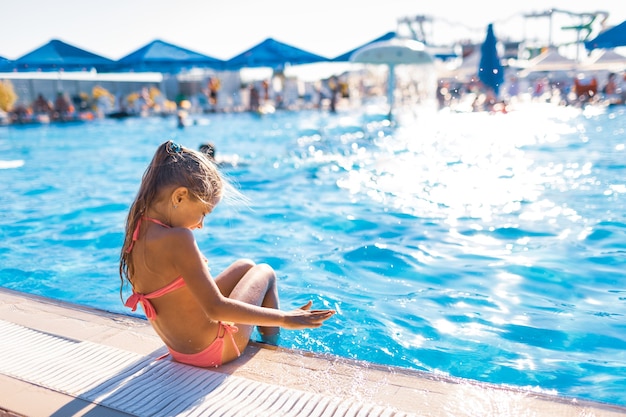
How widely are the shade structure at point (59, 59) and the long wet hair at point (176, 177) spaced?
1642 centimetres

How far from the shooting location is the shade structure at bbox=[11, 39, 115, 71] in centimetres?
1652

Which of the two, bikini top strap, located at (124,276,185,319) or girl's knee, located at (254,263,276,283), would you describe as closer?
bikini top strap, located at (124,276,185,319)

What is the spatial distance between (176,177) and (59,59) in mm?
17505

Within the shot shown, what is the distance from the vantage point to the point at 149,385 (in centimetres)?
201

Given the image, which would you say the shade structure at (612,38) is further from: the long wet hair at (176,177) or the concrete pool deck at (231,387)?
the long wet hair at (176,177)

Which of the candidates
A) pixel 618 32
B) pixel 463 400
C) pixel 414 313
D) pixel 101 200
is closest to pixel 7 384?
pixel 463 400

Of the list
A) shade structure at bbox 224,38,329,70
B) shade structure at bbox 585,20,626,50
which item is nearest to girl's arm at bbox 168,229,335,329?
shade structure at bbox 585,20,626,50

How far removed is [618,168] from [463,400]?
7566mm

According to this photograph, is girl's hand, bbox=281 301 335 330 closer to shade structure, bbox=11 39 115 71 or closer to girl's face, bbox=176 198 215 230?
girl's face, bbox=176 198 215 230

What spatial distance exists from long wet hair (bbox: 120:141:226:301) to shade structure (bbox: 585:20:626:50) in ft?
52.8

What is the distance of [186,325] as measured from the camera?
209 centimetres

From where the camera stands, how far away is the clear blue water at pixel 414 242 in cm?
312

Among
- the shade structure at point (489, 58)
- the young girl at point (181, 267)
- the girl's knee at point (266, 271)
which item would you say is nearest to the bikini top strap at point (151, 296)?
the young girl at point (181, 267)

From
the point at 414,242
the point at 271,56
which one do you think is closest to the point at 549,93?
the point at 271,56
